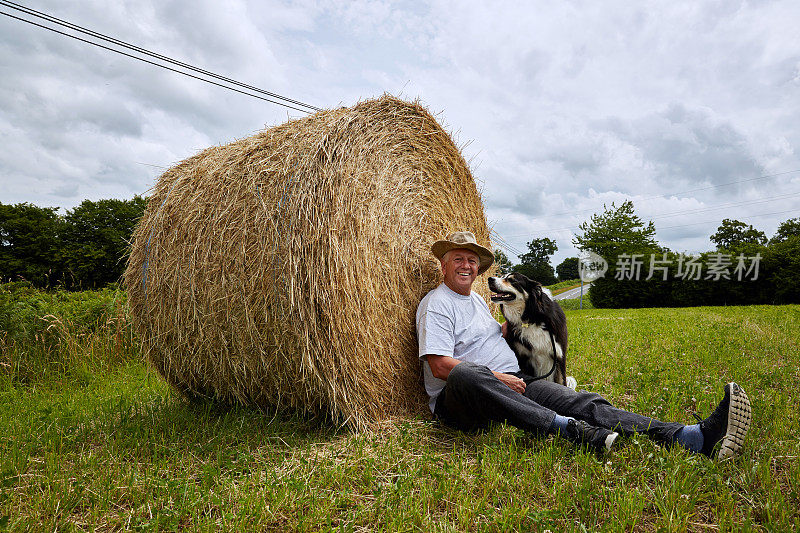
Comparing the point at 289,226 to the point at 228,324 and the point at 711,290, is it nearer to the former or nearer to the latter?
the point at 228,324

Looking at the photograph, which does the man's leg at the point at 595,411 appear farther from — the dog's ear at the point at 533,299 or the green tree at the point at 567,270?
the green tree at the point at 567,270

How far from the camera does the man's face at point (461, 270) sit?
386 cm

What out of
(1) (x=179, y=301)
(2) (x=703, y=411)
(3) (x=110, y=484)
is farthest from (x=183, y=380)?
(2) (x=703, y=411)

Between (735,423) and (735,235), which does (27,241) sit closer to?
(735,423)

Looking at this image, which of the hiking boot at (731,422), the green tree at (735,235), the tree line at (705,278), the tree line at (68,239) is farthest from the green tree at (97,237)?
the green tree at (735,235)

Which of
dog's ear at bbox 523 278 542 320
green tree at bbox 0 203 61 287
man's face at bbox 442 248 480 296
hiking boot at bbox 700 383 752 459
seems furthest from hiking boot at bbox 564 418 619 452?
green tree at bbox 0 203 61 287

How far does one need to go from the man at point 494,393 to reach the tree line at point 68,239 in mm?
34605

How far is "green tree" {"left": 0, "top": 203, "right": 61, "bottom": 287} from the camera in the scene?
33.8 meters

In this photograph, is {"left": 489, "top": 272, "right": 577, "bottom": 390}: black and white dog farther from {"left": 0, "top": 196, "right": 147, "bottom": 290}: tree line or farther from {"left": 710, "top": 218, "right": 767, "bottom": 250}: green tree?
{"left": 710, "top": 218, "right": 767, "bottom": 250}: green tree

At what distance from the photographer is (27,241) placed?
35281 millimetres

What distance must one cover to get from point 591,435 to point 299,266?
2.19m

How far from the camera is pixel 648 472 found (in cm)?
260

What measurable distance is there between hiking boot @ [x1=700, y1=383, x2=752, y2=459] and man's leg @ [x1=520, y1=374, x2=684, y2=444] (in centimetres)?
23

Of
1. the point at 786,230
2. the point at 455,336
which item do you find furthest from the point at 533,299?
the point at 786,230
